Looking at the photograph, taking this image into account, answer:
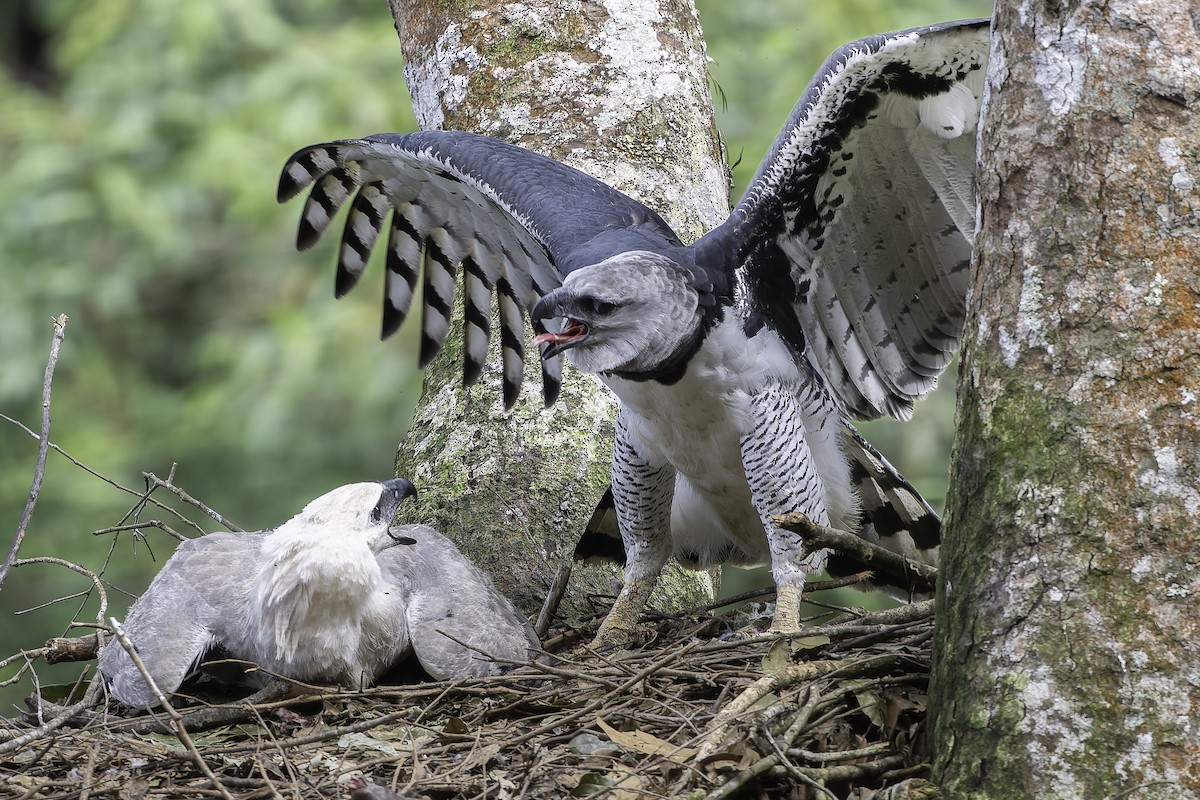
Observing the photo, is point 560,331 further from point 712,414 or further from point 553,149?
point 553,149

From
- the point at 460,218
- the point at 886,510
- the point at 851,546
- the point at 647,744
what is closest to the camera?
the point at 647,744

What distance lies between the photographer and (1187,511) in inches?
90.5

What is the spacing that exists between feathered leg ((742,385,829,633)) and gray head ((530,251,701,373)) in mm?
370

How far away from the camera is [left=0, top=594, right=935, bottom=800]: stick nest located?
2.67m

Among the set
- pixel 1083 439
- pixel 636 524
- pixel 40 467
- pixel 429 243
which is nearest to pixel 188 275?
pixel 429 243

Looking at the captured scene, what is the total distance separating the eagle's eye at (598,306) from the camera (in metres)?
3.79

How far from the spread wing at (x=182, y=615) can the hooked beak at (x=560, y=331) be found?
43.0 inches

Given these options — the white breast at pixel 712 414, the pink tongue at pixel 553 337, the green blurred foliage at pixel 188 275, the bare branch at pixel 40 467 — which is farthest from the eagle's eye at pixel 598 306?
the green blurred foliage at pixel 188 275

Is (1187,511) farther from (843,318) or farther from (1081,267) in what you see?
(843,318)

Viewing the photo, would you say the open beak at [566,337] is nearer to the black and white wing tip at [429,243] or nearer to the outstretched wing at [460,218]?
the outstretched wing at [460,218]

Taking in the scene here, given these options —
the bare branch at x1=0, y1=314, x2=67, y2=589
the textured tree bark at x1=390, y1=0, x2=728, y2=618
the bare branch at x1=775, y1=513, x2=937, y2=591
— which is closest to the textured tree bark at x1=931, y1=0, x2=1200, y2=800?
the bare branch at x1=775, y1=513, x2=937, y2=591

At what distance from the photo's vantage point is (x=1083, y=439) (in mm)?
2383

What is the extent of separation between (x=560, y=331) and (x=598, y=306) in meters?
0.16

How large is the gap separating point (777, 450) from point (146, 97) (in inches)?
225
